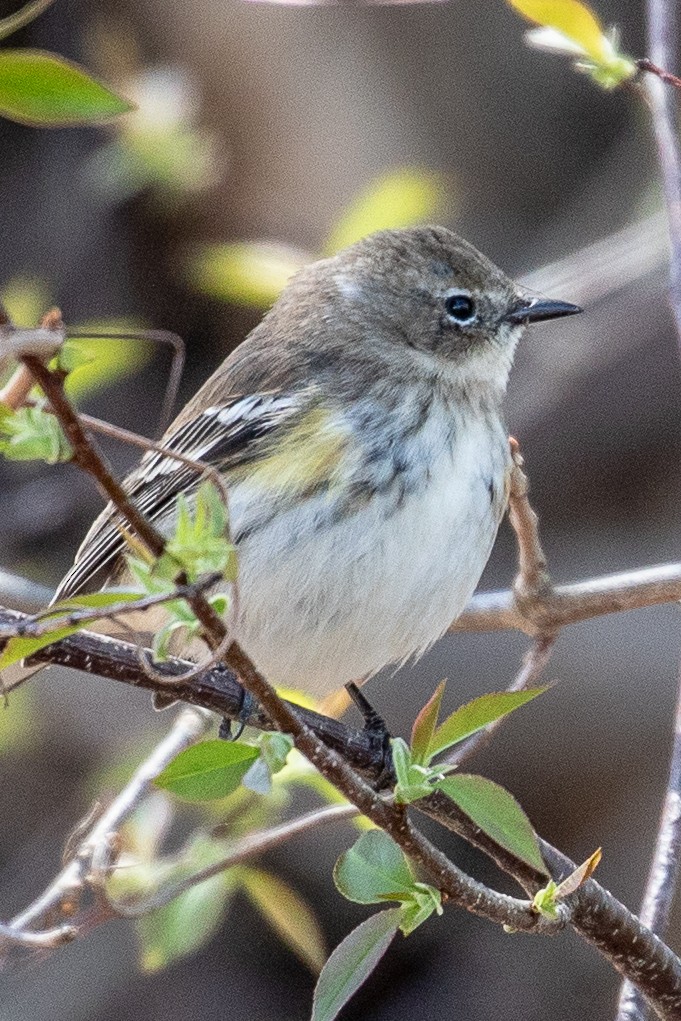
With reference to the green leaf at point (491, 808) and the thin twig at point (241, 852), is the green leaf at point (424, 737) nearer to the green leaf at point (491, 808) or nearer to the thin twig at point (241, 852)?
the green leaf at point (491, 808)

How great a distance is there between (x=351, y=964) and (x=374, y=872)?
10 cm

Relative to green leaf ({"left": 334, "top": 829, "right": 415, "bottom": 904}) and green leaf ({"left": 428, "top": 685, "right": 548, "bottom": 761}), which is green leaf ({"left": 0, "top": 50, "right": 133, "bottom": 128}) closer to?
green leaf ({"left": 428, "top": 685, "right": 548, "bottom": 761})

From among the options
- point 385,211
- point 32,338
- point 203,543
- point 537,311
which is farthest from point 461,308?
point 32,338

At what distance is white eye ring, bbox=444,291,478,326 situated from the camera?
328 centimetres

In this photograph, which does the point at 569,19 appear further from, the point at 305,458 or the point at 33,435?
the point at 33,435

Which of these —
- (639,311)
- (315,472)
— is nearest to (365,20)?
(639,311)

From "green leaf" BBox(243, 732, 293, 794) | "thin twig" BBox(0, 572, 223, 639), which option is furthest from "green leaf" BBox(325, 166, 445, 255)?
"thin twig" BBox(0, 572, 223, 639)

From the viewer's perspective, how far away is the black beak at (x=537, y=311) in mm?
3234

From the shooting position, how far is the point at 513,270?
5.30 meters

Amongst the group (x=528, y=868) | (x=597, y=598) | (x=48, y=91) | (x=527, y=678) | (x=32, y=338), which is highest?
(x=48, y=91)

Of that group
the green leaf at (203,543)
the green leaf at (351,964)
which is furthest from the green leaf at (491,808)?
the green leaf at (203,543)

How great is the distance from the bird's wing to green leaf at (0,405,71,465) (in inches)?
62.1

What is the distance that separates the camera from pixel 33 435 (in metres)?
1.28

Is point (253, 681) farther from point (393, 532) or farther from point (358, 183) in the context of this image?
point (358, 183)
